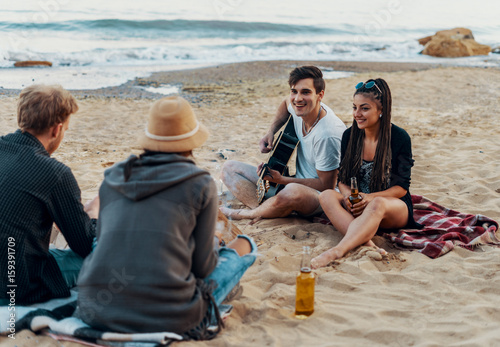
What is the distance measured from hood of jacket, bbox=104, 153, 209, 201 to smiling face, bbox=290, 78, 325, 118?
2.24 m

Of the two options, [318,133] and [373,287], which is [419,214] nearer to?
[318,133]

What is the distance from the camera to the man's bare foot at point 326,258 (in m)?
3.53

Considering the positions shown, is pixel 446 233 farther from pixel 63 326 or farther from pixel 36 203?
pixel 36 203

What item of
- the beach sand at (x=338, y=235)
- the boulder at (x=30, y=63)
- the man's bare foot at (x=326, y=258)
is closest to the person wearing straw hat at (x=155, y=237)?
the beach sand at (x=338, y=235)

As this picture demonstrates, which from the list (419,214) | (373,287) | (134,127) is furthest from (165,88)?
(373,287)

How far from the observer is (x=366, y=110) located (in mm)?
3969

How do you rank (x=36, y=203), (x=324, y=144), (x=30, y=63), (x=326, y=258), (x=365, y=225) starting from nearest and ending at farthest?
(x=36, y=203) < (x=326, y=258) < (x=365, y=225) < (x=324, y=144) < (x=30, y=63)

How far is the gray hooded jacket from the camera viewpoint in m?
2.22

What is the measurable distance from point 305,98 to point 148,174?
2436mm

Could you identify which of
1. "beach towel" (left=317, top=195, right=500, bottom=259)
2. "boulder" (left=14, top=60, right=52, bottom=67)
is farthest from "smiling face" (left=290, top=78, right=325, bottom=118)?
"boulder" (left=14, top=60, right=52, bottom=67)

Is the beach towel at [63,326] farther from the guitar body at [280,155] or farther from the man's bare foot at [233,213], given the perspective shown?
the guitar body at [280,155]

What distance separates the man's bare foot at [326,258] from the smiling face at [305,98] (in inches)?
53.7

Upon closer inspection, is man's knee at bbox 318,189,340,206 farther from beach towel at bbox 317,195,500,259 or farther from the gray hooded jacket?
the gray hooded jacket

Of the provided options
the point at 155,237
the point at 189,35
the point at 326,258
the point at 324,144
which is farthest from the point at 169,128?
the point at 189,35
